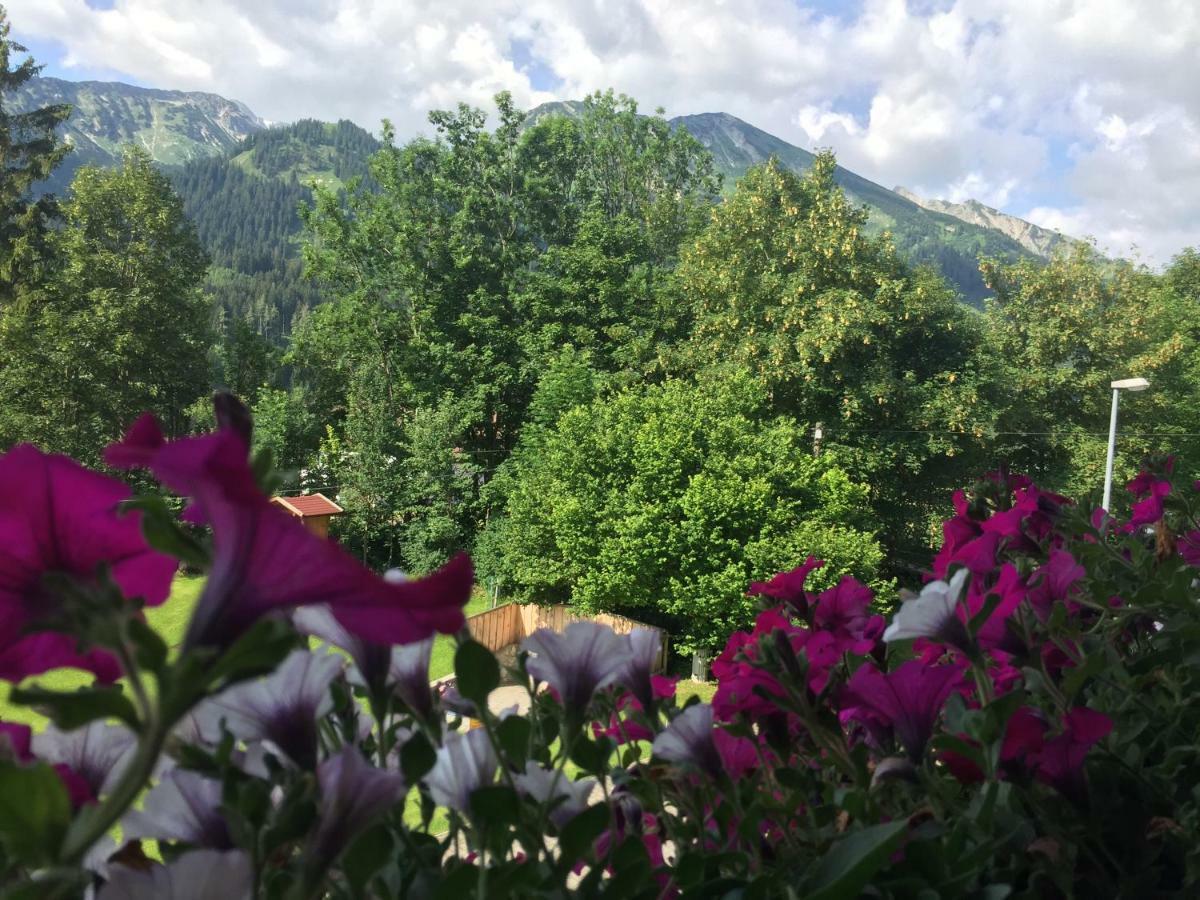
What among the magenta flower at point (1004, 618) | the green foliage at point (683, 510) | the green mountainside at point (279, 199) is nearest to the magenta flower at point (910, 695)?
the magenta flower at point (1004, 618)

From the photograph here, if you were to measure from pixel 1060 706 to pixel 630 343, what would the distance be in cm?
1550

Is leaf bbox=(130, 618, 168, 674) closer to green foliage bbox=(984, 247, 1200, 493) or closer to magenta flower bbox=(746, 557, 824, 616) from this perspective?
magenta flower bbox=(746, 557, 824, 616)

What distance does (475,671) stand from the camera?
1.49 ft

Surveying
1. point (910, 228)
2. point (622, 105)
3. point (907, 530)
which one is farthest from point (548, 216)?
point (910, 228)

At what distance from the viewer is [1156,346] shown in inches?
589

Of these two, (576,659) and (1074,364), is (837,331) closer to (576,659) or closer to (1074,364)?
(1074,364)

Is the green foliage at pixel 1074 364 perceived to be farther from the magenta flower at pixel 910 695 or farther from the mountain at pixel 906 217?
the mountain at pixel 906 217

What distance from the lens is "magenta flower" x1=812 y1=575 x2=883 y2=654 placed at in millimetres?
933

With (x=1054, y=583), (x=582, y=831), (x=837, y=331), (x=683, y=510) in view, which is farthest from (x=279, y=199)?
(x=582, y=831)

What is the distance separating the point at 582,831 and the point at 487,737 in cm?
8

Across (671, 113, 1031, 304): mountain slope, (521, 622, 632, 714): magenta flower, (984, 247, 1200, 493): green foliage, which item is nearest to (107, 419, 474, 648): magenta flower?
(521, 622, 632, 714): magenta flower

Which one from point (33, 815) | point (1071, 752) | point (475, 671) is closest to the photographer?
point (33, 815)

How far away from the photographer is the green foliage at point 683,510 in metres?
12.4

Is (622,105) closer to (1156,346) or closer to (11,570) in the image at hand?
(1156,346)
